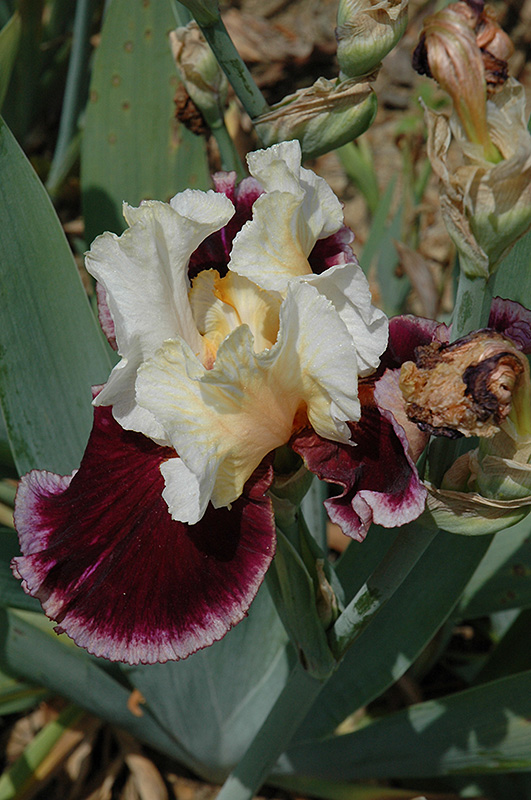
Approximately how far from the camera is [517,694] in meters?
0.89

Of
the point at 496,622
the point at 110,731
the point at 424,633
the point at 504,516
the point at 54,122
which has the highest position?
the point at 504,516

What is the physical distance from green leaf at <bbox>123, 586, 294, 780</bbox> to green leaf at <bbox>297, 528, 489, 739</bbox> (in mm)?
87

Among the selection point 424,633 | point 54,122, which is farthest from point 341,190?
point 424,633

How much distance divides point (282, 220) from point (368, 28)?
22 centimetres

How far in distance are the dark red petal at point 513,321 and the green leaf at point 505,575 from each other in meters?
0.36

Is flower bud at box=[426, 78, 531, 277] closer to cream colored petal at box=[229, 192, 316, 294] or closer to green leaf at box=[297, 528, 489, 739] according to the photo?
cream colored petal at box=[229, 192, 316, 294]

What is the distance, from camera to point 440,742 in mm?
963

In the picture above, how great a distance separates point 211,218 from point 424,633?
59 cm

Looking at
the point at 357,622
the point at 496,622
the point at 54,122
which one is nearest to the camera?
the point at 357,622

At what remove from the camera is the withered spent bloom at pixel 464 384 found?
19.2 inches

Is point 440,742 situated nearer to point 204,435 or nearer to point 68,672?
point 68,672

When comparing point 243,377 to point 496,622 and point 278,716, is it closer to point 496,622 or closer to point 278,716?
point 278,716

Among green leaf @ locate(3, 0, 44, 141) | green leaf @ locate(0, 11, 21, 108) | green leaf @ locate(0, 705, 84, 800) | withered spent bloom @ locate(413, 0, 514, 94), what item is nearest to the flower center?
withered spent bloom @ locate(413, 0, 514, 94)

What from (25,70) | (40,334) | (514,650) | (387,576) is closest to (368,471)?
(387,576)
